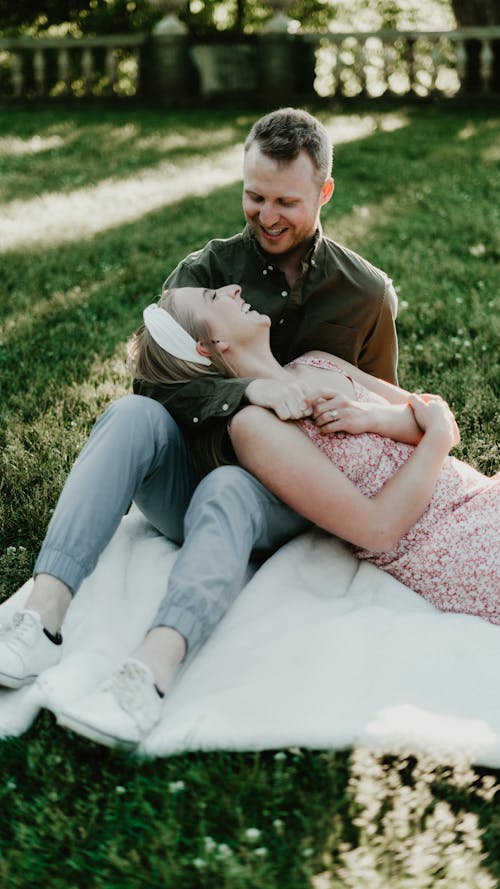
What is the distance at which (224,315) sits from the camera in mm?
3324

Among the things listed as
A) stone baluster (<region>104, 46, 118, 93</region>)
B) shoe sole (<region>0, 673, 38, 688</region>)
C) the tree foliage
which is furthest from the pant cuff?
the tree foliage

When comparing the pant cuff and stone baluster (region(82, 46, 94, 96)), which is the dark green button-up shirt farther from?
stone baluster (region(82, 46, 94, 96))

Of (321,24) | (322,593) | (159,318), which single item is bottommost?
(321,24)

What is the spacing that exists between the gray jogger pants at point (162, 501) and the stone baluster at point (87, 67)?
14.2 m

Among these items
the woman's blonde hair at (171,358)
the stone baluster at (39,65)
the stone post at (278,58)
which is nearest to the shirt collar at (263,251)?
→ the woman's blonde hair at (171,358)

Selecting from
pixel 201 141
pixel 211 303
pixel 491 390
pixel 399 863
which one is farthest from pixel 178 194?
pixel 399 863

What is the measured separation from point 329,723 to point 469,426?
7.73 feet

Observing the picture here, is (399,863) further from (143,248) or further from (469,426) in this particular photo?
(143,248)

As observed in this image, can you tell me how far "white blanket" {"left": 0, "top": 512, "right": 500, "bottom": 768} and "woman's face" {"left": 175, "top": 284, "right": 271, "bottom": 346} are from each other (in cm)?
77

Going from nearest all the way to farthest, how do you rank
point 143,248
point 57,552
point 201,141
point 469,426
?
point 57,552 < point 469,426 < point 143,248 < point 201,141

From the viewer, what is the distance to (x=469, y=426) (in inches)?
181

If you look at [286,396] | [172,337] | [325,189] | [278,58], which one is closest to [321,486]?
[286,396]

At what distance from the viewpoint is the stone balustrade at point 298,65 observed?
49.1 ft

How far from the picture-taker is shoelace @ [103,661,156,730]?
8.35 feet
